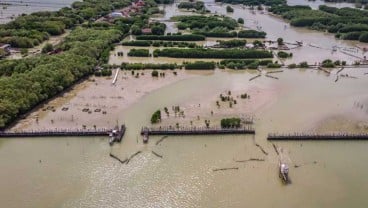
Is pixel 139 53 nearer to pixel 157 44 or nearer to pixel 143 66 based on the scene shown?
pixel 157 44

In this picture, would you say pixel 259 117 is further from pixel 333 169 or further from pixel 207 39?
pixel 207 39

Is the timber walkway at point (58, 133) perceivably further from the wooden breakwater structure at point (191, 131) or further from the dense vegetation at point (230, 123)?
the dense vegetation at point (230, 123)

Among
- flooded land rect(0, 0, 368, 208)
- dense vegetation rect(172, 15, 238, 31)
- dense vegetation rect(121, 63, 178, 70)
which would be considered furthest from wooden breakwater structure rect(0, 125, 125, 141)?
dense vegetation rect(172, 15, 238, 31)

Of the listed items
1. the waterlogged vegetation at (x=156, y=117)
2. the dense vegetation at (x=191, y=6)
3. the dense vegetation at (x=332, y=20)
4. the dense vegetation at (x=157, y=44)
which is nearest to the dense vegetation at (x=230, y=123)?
the waterlogged vegetation at (x=156, y=117)

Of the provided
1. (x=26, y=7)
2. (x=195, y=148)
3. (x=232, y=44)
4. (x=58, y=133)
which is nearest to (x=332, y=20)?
(x=232, y=44)

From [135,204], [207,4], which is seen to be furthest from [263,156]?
[207,4]

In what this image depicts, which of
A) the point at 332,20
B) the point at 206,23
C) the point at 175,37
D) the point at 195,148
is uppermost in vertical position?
the point at 332,20
